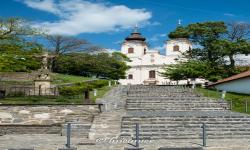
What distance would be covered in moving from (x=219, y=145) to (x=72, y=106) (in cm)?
912

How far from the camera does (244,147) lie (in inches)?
560

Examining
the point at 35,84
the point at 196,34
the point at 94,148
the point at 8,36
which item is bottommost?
the point at 94,148

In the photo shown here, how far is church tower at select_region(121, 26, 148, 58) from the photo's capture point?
2911 inches

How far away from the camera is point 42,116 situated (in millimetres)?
21219

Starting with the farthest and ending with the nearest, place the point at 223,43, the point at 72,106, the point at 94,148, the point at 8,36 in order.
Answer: the point at 223,43, the point at 8,36, the point at 72,106, the point at 94,148

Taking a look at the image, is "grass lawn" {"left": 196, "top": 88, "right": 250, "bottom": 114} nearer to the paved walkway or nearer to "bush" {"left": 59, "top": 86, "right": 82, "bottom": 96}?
"bush" {"left": 59, "top": 86, "right": 82, "bottom": 96}

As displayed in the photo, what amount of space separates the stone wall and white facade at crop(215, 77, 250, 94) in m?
15.2

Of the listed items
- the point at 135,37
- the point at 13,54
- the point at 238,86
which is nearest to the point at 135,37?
the point at 135,37

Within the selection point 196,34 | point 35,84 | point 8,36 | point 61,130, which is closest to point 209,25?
point 196,34

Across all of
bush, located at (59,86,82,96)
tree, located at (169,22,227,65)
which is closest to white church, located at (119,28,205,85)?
tree, located at (169,22,227,65)

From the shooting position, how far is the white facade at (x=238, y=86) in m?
32.3

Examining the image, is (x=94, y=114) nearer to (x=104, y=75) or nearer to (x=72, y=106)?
(x=72, y=106)

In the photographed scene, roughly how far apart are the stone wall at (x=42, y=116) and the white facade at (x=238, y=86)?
49.9 ft

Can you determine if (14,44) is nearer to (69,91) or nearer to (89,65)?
(69,91)
